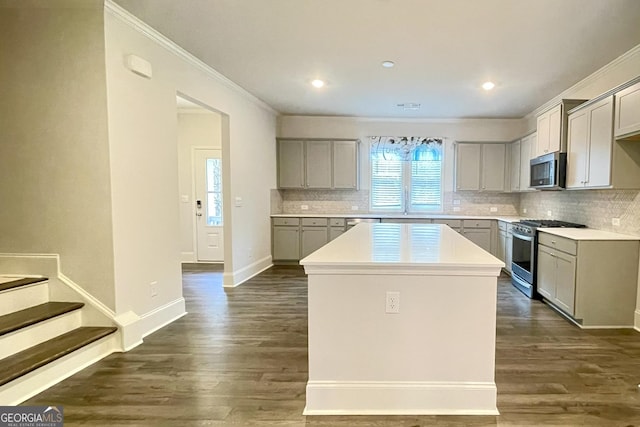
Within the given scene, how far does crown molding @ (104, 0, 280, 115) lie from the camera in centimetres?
271

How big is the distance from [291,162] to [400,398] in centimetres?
498

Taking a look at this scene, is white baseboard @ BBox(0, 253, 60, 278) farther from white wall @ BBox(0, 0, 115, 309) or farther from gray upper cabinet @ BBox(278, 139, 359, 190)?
gray upper cabinet @ BBox(278, 139, 359, 190)

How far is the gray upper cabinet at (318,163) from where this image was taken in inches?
252

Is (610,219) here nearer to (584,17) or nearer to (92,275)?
(584,17)

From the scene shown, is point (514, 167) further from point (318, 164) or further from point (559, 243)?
point (318, 164)

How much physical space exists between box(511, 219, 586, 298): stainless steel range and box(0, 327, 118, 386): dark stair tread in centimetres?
452

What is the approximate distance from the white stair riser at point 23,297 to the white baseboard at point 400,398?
2277mm

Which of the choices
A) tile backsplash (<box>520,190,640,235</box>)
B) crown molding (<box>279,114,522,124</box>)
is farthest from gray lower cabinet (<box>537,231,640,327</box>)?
crown molding (<box>279,114,522,124</box>)

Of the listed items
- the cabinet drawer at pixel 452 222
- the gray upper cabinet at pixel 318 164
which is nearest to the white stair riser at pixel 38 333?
the gray upper cabinet at pixel 318 164

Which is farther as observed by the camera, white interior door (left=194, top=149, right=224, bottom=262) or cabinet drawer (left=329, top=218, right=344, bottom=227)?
white interior door (left=194, top=149, right=224, bottom=262)

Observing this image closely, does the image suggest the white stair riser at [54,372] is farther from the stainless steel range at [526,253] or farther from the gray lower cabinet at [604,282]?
the stainless steel range at [526,253]

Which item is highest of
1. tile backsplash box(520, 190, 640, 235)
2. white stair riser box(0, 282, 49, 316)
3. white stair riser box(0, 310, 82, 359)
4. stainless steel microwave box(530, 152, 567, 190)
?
stainless steel microwave box(530, 152, 567, 190)

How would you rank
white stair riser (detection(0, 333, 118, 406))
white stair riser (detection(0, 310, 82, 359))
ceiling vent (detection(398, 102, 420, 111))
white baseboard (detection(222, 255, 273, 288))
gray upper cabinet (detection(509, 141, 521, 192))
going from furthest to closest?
gray upper cabinet (detection(509, 141, 521, 192)), ceiling vent (detection(398, 102, 420, 111)), white baseboard (detection(222, 255, 273, 288)), white stair riser (detection(0, 310, 82, 359)), white stair riser (detection(0, 333, 118, 406))

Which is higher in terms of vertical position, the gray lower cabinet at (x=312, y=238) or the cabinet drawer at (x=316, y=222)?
the cabinet drawer at (x=316, y=222)
